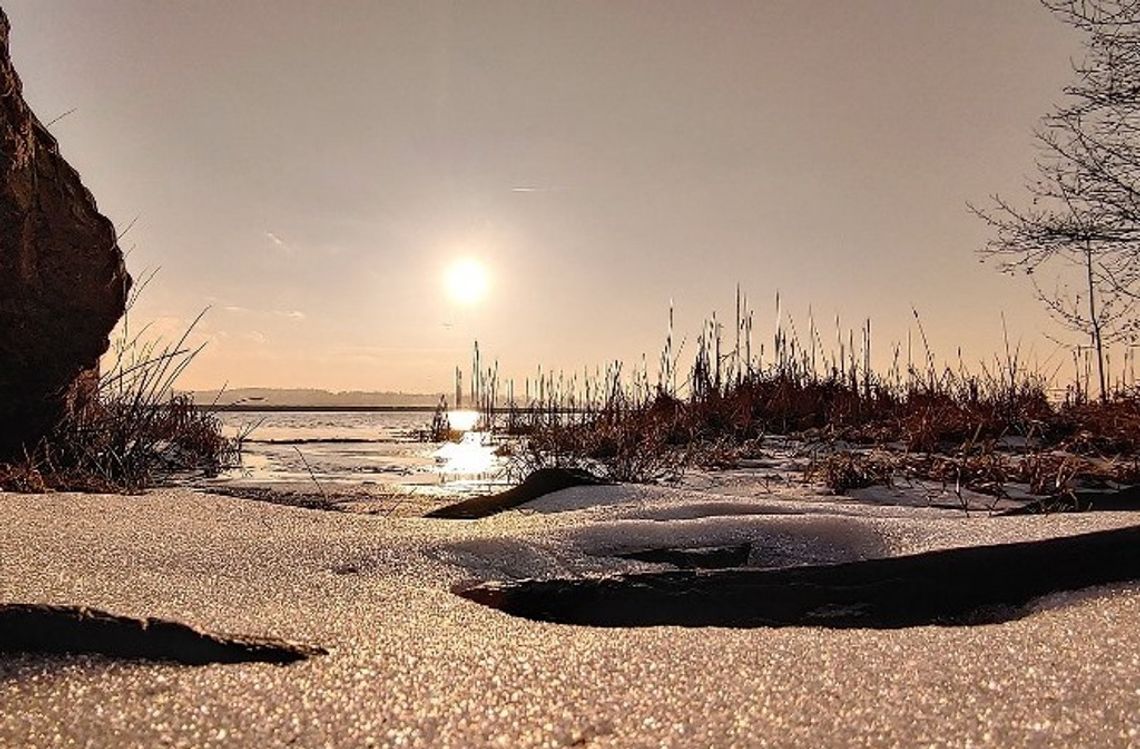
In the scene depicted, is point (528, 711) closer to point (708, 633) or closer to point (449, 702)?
point (449, 702)

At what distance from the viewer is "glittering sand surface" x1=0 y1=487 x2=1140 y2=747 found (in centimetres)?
63

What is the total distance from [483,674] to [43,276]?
98.6 inches

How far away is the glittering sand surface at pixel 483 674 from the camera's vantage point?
632 millimetres

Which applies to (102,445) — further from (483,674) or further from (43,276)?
(483,674)

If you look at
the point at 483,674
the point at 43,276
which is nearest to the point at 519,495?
the point at 43,276

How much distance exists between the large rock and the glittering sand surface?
1572mm

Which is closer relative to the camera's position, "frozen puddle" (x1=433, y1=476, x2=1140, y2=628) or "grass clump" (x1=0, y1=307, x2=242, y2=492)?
"frozen puddle" (x1=433, y1=476, x2=1140, y2=628)

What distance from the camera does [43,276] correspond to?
2641 mm

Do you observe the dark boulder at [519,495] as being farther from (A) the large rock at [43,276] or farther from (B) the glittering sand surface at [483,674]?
(A) the large rock at [43,276]

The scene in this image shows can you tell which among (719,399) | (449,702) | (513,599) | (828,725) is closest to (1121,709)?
(828,725)

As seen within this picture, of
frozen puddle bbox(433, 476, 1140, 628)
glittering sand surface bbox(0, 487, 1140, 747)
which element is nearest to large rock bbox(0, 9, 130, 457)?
glittering sand surface bbox(0, 487, 1140, 747)

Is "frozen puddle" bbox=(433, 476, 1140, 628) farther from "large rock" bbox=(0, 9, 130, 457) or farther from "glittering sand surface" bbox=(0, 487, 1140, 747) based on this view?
"large rock" bbox=(0, 9, 130, 457)

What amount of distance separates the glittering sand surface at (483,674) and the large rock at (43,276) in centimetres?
157

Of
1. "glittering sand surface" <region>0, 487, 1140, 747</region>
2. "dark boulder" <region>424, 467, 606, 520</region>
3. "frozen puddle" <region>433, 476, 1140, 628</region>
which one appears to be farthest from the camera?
"dark boulder" <region>424, 467, 606, 520</region>
